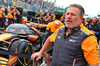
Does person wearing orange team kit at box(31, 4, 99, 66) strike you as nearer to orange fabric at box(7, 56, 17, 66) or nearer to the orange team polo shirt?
the orange team polo shirt

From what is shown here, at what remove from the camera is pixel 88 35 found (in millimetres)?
1621

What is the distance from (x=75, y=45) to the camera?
163 cm

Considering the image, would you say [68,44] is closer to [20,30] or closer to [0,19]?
[20,30]

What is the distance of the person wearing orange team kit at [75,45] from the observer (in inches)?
62.0

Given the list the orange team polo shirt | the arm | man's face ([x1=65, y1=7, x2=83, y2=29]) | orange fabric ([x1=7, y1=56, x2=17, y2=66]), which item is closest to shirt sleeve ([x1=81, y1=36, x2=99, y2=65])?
the orange team polo shirt

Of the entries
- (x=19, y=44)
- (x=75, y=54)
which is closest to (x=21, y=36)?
(x=19, y=44)

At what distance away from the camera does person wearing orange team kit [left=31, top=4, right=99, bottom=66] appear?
1.57 meters

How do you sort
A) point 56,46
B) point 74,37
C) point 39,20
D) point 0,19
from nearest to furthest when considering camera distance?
A: point 74,37 → point 56,46 → point 0,19 → point 39,20

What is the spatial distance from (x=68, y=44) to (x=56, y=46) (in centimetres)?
21

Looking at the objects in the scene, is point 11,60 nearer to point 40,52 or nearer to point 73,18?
point 40,52

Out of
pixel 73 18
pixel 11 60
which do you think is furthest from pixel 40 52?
pixel 11 60

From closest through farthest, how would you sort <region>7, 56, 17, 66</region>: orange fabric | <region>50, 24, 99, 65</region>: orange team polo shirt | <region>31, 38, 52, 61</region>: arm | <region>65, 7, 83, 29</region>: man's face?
<region>50, 24, 99, 65</region>: orange team polo shirt < <region>65, 7, 83, 29</region>: man's face < <region>31, 38, 52, 61</region>: arm < <region>7, 56, 17, 66</region>: orange fabric

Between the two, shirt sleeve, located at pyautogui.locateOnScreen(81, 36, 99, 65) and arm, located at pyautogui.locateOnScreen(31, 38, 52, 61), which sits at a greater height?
shirt sleeve, located at pyautogui.locateOnScreen(81, 36, 99, 65)

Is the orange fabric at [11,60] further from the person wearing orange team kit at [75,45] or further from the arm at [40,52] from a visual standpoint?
the person wearing orange team kit at [75,45]
